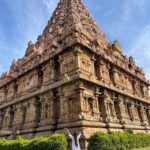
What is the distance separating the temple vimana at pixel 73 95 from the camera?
1482cm

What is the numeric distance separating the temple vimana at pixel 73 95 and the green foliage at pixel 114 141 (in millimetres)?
1631

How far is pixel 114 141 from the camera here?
12.0 metres

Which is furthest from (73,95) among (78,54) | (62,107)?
(78,54)

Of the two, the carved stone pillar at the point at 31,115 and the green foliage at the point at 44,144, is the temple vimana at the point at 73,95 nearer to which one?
the carved stone pillar at the point at 31,115

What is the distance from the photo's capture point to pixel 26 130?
17.8 m

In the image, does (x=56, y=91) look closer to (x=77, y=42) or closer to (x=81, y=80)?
(x=81, y=80)

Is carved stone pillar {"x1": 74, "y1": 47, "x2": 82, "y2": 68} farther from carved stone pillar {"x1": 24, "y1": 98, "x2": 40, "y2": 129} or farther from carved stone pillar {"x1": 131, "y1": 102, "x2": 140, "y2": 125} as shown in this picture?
carved stone pillar {"x1": 131, "y1": 102, "x2": 140, "y2": 125}

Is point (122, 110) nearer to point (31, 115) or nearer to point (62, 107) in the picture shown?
point (62, 107)

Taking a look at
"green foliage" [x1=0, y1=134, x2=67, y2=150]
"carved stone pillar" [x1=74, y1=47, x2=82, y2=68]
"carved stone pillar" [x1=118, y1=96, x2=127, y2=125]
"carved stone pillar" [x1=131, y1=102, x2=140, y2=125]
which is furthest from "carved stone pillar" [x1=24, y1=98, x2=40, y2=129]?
"carved stone pillar" [x1=131, y1=102, x2=140, y2=125]

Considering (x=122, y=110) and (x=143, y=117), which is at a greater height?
(x=122, y=110)

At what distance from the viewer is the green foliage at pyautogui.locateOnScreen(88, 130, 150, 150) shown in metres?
11.0

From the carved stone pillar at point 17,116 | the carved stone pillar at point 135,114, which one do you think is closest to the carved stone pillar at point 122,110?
the carved stone pillar at point 135,114

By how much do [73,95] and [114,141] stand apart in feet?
16.1

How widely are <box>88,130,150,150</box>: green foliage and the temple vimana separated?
64.2 inches
